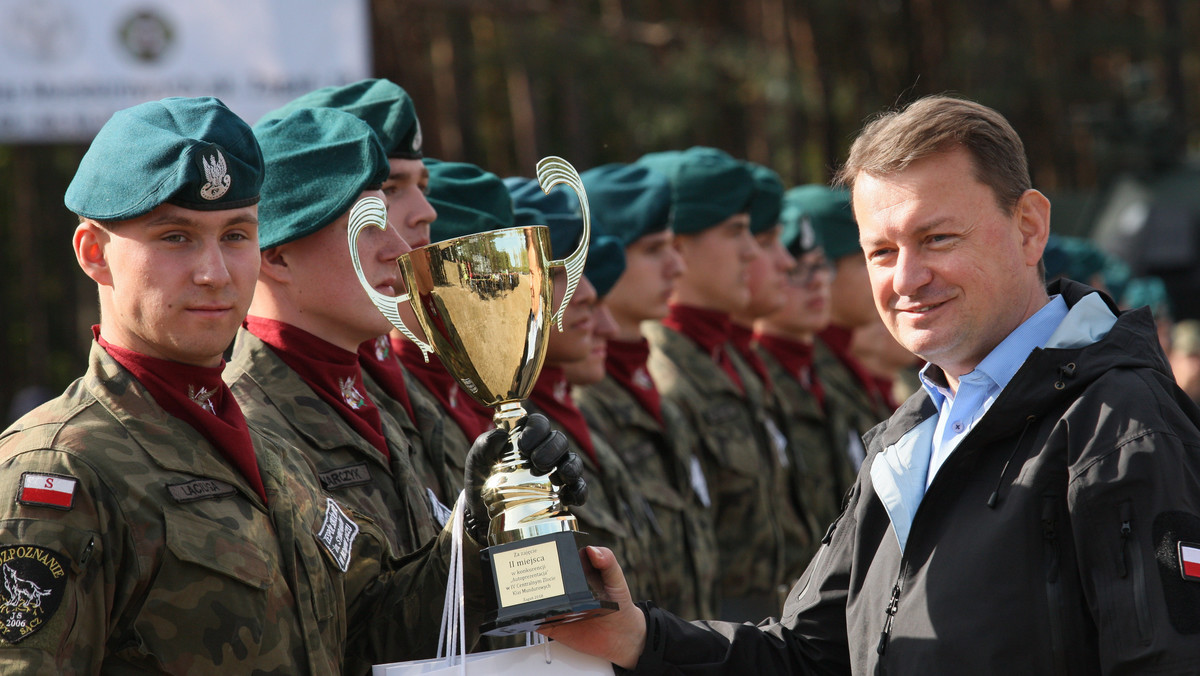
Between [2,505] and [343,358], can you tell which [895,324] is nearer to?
[343,358]

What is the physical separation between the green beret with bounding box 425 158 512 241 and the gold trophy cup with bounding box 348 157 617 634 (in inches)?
62.6

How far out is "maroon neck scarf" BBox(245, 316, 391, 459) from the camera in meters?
3.37

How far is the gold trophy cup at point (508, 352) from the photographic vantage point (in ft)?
8.27

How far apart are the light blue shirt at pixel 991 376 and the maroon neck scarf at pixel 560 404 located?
7.29 ft

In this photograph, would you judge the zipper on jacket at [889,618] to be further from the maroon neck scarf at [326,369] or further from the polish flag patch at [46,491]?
the polish flag patch at [46,491]

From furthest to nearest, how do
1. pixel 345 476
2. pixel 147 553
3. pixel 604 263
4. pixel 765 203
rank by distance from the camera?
pixel 765 203 < pixel 604 263 < pixel 345 476 < pixel 147 553

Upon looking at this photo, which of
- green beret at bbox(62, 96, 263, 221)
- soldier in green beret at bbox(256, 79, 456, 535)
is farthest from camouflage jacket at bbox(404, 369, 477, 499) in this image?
green beret at bbox(62, 96, 263, 221)

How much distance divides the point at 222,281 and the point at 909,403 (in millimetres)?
1541

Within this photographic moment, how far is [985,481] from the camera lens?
256cm

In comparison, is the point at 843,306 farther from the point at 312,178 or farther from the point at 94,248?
the point at 94,248

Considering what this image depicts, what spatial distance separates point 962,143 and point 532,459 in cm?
110

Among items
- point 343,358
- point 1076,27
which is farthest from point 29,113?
→ point 1076,27

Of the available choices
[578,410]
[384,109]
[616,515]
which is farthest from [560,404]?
[384,109]

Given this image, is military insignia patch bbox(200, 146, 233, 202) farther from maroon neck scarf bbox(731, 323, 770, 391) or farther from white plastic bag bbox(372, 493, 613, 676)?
maroon neck scarf bbox(731, 323, 770, 391)
